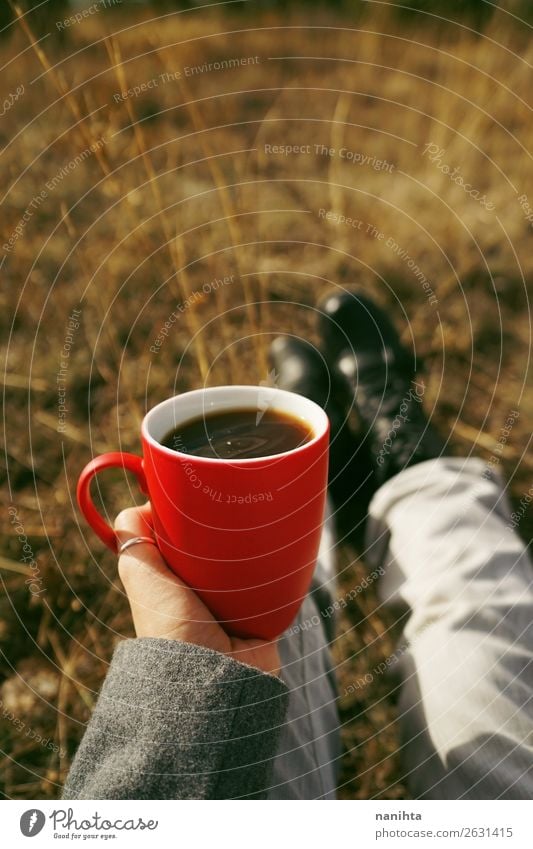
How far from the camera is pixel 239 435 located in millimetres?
437

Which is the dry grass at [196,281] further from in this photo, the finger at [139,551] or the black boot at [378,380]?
the finger at [139,551]

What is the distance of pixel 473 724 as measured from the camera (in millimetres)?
545

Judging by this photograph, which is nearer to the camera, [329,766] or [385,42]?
[329,766]

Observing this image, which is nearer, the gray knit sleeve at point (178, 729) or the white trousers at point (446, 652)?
the gray knit sleeve at point (178, 729)

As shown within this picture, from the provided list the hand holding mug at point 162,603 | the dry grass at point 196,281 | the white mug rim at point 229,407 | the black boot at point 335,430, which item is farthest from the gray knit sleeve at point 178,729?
the black boot at point 335,430

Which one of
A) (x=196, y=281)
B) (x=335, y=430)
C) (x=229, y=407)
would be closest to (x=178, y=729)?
(x=229, y=407)

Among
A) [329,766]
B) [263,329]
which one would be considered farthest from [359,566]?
[263,329]

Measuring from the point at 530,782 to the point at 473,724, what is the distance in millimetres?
56

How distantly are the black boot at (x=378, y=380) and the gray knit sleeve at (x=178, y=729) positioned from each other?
0.46 m

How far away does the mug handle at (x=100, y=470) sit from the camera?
1.41 ft

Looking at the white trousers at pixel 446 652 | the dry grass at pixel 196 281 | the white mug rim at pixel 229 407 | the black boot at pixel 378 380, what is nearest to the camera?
the white mug rim at pixel 229 407

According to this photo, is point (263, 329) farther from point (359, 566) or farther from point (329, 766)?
point (329, 766)

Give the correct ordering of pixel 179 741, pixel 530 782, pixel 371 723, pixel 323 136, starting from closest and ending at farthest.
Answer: pixel 179 741, pixel 530 782, pixel 371 723, pixel 323 136

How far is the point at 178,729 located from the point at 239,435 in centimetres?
17
